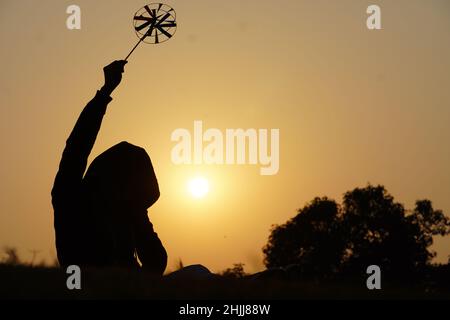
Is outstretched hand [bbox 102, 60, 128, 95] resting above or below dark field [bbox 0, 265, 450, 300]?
above

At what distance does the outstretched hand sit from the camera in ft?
74.8

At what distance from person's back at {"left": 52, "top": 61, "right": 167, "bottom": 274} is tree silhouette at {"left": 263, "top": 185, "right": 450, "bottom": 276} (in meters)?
74.6

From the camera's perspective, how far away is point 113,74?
22.8 metres

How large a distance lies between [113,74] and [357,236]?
83437mm

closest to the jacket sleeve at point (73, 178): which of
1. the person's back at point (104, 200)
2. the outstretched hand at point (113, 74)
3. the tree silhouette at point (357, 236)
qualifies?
the person's back at point (104, 200)

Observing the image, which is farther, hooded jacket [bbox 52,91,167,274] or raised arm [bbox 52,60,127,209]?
hooded jacket [bbox 52,91,167,274]

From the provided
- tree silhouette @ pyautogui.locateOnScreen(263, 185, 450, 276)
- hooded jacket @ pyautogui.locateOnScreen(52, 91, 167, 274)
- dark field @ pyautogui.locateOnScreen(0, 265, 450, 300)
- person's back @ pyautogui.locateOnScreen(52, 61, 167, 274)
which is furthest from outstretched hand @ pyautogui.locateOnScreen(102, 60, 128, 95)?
tree silhouette @ pyautogui.locateOnScreen(263, 185, 450, 276)

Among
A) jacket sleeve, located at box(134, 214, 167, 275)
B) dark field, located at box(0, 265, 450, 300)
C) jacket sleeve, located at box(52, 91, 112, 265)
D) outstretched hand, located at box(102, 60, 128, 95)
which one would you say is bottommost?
dark field, located at box(0, 265, 450, 300)

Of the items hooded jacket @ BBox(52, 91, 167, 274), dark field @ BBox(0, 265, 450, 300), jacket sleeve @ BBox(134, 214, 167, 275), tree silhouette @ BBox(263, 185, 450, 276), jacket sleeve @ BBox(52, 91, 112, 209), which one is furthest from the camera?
tree silhouette @ BBox(263, 185, 450, 276)

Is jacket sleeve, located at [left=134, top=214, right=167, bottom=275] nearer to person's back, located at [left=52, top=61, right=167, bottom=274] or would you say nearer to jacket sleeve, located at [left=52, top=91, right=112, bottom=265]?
person's back, located at [left=52, top=61, right=167, bottom=274]

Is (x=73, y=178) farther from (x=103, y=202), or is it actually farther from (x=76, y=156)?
(x=103, y=202)

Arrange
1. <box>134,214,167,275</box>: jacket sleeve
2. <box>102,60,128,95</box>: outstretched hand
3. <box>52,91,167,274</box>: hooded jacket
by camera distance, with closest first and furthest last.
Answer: <box>52,91,167,274</box>: hooded jacket < <box>102,60,128,95</box>: outstretched hand < <box>134,214,167,275</box>: jacket sleeve
